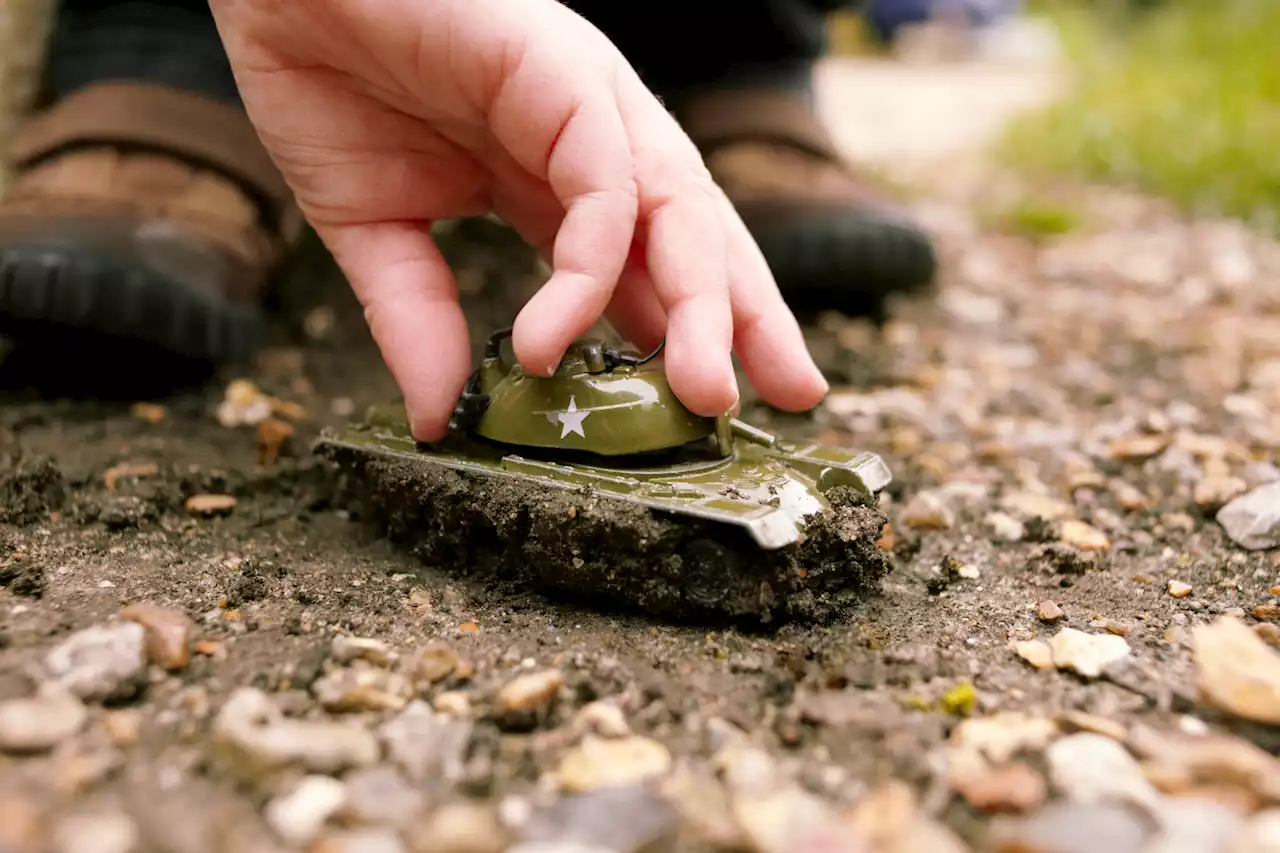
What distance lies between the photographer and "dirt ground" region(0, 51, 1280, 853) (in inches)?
40.2

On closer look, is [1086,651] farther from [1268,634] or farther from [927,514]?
[927,514]

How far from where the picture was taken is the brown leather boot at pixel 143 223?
2.00 metres

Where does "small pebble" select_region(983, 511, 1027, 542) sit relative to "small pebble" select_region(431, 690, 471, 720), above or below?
above

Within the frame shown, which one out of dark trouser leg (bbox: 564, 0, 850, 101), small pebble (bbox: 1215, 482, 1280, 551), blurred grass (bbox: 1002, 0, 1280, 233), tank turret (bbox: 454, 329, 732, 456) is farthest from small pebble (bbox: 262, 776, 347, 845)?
blurred grass (bbox: 1002, 0, 1280, 233)

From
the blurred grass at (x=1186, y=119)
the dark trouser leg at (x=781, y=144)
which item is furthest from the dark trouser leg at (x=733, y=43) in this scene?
the blurred grass at (x=1186, y=119)

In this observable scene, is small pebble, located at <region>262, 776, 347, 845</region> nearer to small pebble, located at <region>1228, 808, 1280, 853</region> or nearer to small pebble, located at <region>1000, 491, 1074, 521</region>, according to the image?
small pebble, located at <region>1228, 808, 1280, 853</region>

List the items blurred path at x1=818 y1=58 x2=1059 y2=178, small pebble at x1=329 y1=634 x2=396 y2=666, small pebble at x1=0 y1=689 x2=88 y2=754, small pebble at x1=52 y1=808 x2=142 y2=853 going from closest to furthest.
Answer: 1. small pebble at x1=52 y1=808 x2=142 y2=853
2. small pebble at x1=0 y1=689 x2=88 y2=754
3. small pebble at x1=329 y1=634 x2=396 y2=666
4. blurred path at x1=818 y1=58 x2=1059 y2=178

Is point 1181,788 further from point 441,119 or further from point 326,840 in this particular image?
point 441,119

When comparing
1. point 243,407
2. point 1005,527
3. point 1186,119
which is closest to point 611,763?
point 1005,527

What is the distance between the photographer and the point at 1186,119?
4559 mm

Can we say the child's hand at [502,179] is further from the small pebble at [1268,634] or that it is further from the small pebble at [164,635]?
the small pebble at [1268,634]

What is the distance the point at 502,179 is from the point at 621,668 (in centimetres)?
95

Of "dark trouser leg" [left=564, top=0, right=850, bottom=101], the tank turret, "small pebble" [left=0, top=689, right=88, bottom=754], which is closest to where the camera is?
"small pebble" [left=0, top=689, right=88, bottom=754]

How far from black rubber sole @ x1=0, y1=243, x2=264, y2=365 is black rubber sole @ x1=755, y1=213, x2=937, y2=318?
1.32 metres
